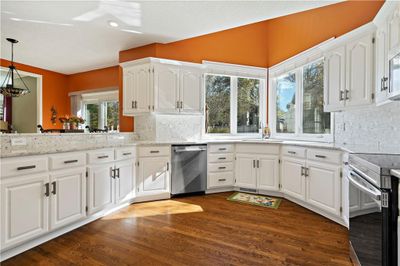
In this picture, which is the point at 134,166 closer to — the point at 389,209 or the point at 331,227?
the point at 331,227

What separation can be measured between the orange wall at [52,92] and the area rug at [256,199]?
16.8ft

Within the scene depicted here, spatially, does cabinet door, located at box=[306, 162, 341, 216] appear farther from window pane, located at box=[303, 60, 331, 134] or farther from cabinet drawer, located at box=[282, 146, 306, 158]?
window pane, located at box=[303, 60, 331, 134]

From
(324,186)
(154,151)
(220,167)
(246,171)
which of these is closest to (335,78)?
(324,186)

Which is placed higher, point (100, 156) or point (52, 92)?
point (52, 92)

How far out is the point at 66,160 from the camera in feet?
7.66

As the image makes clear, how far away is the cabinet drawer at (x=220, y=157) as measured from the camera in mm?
3789

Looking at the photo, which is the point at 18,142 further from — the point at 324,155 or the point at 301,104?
the point at 301,104

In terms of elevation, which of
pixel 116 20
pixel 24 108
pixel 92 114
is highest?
pixel 116 20

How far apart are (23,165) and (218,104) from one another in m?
3.31

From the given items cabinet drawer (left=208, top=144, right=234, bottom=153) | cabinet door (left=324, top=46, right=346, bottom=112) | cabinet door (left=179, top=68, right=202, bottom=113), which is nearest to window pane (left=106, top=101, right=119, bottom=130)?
cabinet door (left=179, top=68, right=202, bottom=113)

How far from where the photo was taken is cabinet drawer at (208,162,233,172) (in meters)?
3.79

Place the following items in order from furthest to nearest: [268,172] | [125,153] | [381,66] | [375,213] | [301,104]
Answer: [301,104]
[268,172]
[125,153]
[381,66]
[375,213]

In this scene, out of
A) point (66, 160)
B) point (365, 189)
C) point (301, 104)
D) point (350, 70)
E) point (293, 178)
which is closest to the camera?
point (365, 189)

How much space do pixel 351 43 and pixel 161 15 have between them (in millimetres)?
2373
